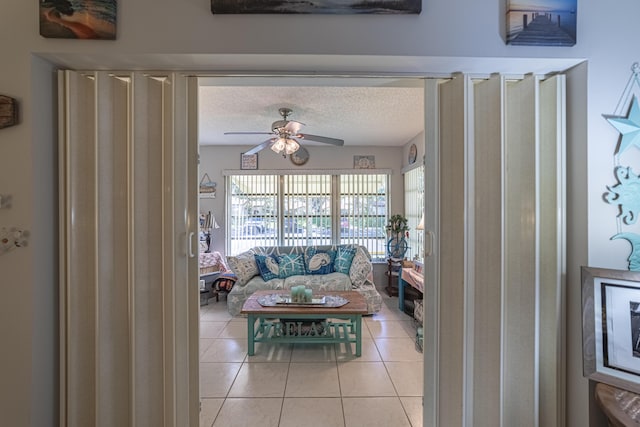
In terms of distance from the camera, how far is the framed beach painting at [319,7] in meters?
1.28

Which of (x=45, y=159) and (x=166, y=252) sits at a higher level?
(x=45, y=159)

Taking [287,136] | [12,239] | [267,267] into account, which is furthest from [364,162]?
[12,239]

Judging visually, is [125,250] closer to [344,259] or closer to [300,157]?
[344,259]

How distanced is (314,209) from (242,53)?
3.74m

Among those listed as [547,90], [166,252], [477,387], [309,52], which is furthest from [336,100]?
[477,387]

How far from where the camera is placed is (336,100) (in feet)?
9.53

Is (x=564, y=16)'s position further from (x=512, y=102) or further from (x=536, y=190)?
(x=536, y=190)

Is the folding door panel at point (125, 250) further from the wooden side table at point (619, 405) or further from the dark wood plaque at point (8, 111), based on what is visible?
the wooden side table at point (619, 405)

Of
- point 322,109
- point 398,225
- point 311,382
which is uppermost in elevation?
point 322,109

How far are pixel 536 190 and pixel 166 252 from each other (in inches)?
76.2

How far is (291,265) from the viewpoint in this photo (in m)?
4.20

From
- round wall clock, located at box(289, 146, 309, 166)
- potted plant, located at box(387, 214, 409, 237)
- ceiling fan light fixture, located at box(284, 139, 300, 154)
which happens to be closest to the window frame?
round wall clock, located at box(289, 146, 309, 166)

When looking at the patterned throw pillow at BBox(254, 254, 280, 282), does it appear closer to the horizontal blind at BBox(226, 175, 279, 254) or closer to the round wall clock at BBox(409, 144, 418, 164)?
the horizontal blind at BBox(226, 175, 279, 254)

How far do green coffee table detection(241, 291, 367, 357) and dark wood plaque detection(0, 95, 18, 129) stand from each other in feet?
6.76
